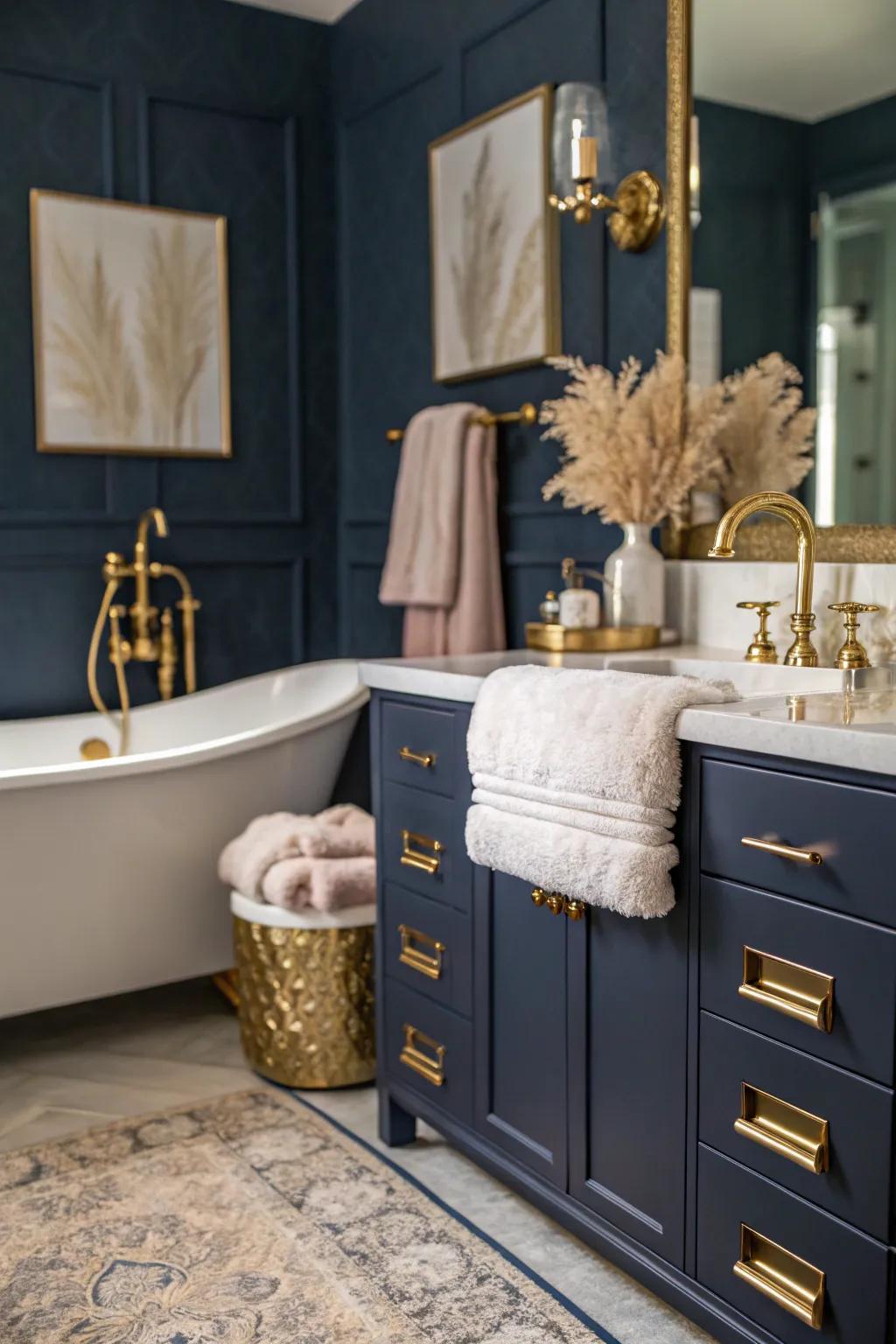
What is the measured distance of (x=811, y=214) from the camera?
2102 mm

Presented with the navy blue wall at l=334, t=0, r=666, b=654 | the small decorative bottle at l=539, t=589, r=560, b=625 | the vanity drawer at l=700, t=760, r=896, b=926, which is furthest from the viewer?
the navy blue wall at l=334, t=0, r=666, b=654

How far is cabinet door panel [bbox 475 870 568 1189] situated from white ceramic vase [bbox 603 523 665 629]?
0.66 m

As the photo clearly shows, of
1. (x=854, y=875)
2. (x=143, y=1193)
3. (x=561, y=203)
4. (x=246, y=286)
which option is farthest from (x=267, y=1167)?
(x=246, y=286)

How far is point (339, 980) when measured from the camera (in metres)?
2.39

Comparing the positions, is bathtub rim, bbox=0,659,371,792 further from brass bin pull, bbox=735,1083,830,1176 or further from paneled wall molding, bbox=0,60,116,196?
paneled wall molding, bbox=0,60,116,196

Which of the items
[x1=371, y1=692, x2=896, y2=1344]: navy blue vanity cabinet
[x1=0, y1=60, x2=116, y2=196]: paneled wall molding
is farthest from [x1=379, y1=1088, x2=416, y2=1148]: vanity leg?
[x1=0, y1=60, x2=116, y2=196]: paneled wall molding

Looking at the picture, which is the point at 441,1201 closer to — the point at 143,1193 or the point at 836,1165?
the point at 143,1193

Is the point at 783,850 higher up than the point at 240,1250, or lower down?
higher up

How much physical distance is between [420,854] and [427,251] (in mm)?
1822

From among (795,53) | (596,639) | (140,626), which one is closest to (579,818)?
(596,639)

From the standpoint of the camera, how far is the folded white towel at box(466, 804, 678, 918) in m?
1.53

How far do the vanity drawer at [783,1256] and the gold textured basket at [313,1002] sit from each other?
993mm

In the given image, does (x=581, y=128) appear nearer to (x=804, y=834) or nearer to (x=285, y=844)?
(x=285, y=844)

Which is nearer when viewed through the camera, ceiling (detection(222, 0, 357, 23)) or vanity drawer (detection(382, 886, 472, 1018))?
vanity drawer (detection(382, 886, 472, 1018))
